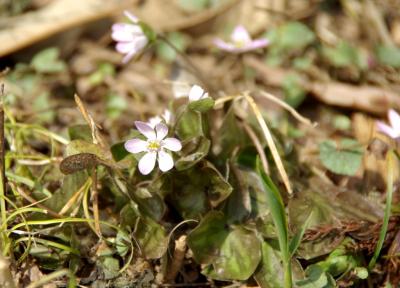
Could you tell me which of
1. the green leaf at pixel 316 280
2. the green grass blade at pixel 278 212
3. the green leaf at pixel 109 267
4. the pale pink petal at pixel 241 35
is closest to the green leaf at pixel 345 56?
the pale pink petal at pixel 241 35

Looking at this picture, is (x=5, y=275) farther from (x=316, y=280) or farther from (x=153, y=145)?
(x=316, y=280)

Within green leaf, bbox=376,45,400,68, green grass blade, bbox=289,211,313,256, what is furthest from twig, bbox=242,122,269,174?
green leaf, bbox=376,45,400,68

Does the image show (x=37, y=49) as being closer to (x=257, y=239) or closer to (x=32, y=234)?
(x=32, y=234)

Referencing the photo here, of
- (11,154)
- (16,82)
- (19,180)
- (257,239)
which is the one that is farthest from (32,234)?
(16,82)

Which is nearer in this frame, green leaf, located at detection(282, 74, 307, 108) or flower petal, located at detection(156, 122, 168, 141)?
flower petal, located at detection(156, 122, 168, 141)

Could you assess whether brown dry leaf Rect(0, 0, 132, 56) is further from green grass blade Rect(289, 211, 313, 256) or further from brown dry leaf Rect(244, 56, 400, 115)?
green grass blade Rect(289, 211, 313, 256)

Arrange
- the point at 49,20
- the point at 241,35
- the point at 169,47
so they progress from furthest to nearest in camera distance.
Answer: the point at 169,47, the point at 49,20, the point at 241,35

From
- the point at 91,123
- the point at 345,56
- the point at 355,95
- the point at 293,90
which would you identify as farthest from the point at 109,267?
the point at 345,56
